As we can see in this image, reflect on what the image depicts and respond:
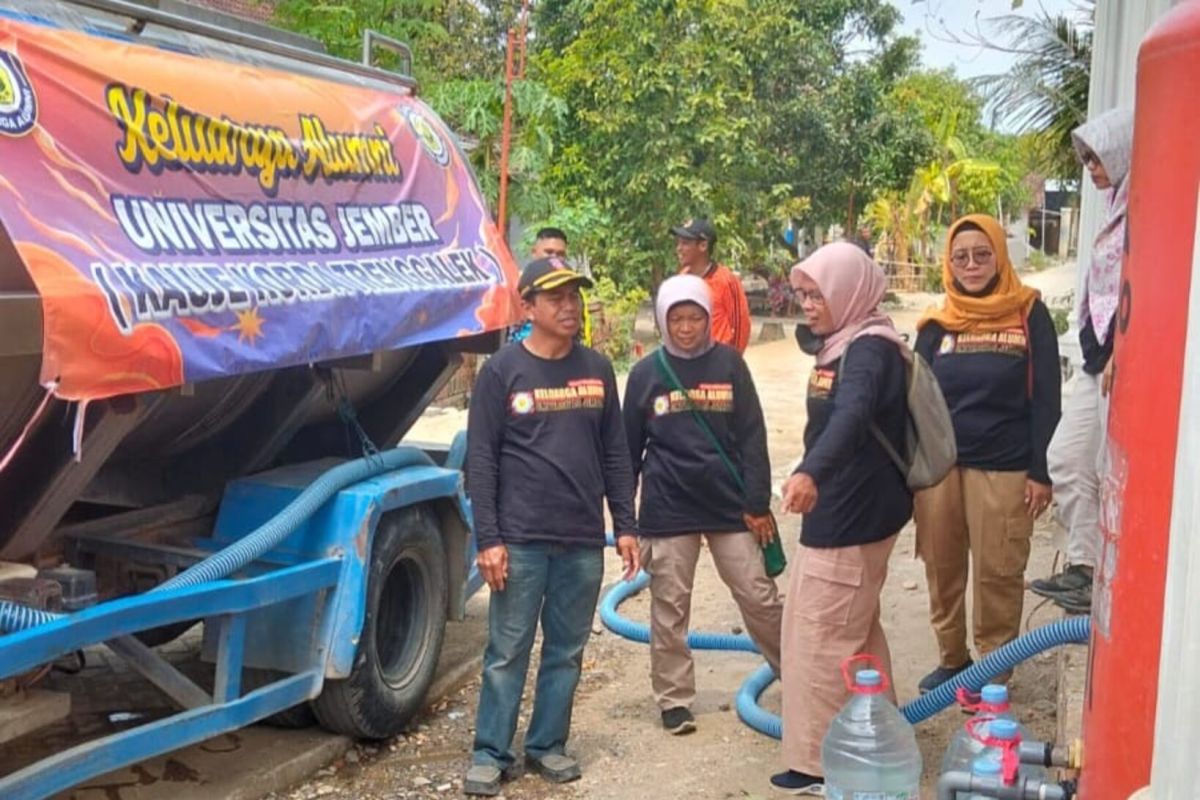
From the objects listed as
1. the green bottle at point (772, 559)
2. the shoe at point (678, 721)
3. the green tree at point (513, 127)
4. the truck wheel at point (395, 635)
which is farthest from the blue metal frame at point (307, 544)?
the green tree at point (513, 127)

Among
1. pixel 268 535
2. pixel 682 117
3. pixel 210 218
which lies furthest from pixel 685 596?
pixel 682 117

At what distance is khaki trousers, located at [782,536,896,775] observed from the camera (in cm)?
449

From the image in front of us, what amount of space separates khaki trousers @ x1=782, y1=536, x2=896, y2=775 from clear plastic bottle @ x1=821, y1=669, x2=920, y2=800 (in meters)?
0.51

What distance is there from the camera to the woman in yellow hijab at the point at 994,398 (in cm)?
521

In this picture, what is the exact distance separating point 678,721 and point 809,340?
5.67ft

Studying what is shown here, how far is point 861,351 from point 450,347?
221 centimetres

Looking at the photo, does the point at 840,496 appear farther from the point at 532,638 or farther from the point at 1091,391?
the point at 532,638

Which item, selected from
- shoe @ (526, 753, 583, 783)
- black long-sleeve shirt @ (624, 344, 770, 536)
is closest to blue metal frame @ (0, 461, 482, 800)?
shoe @ (526, 753, 583, 783)

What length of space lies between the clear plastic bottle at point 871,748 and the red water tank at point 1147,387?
2.00 metres

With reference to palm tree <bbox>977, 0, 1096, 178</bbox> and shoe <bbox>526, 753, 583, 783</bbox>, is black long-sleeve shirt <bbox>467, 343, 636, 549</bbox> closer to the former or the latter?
shoe <bbox>526, 753, 583, 783</bbox>

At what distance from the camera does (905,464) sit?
446 centimetres

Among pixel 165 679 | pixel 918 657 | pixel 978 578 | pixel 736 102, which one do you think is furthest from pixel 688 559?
pixel 736 102

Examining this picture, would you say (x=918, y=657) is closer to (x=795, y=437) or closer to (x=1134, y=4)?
(x=1134, y=4)

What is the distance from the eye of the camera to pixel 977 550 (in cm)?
532
